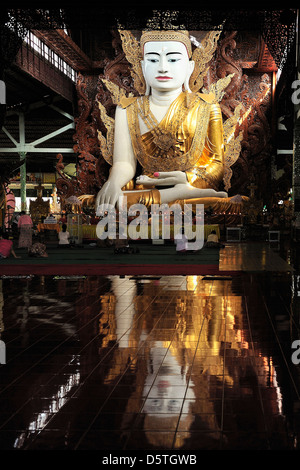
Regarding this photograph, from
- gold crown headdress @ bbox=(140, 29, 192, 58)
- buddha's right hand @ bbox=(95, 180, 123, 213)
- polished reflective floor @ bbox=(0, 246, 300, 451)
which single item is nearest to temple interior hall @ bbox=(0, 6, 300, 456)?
polished reflective floor @ bbox=(0, 246, 300, 451)

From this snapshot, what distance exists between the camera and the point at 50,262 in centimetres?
999

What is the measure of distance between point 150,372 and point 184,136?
45.7 feet

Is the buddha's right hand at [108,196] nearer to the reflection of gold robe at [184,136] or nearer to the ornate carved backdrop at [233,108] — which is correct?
the reflection of gold robe at [184,136]

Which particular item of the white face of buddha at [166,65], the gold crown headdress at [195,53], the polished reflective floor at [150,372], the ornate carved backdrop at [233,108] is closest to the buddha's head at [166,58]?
the white face of buddha at [166,65]

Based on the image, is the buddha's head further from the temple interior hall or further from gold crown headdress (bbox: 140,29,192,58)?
the temple interior hall

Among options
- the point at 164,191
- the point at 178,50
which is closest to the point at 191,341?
the point at 164,191

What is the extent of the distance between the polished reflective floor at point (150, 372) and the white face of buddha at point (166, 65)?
425 inches

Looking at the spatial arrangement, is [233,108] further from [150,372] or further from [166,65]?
[150,372]

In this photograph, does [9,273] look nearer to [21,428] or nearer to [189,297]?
[189,297]

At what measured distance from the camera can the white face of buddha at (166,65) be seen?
1591 cm

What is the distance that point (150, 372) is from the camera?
3432 millimetres

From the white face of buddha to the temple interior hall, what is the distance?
2.30 ft

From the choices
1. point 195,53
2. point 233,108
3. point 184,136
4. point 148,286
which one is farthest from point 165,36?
point 148,286
